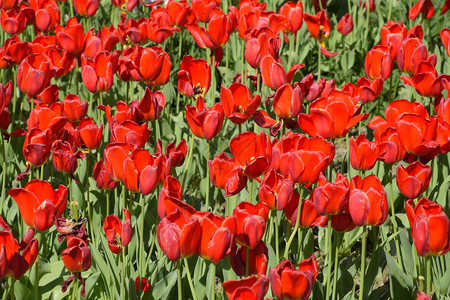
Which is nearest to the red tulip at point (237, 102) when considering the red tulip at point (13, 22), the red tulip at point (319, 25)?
the red tulip at point (319, 25)

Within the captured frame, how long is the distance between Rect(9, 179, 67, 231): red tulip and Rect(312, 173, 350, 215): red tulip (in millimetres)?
604

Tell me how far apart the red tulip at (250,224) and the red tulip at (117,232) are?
0.37 metres

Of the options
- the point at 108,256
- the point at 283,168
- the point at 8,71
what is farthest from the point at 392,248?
the point at 8,71

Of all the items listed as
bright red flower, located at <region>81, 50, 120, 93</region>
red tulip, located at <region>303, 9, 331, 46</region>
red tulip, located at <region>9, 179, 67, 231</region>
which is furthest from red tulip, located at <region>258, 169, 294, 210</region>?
red tulip, located at <region>303, 9, 331, 46</region>

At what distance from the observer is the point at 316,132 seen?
199 cm

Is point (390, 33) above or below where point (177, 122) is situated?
above

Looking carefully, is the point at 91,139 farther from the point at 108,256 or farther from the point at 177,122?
the point at 177,122

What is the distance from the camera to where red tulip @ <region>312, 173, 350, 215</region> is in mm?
1587

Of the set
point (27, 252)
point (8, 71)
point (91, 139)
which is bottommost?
point (8, 71)

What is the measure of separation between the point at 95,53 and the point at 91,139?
764 millimetres

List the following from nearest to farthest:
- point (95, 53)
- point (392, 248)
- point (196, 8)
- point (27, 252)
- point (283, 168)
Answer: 1. point (27, 252)
2. point (283, 168)
3. point (392, 248)
4. point (95, 53)
5. point (196, 8)

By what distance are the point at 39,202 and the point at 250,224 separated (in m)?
0.54

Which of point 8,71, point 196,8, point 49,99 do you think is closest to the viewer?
point 49,99

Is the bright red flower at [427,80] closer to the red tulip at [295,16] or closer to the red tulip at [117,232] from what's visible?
the red tulip at [295,16]
